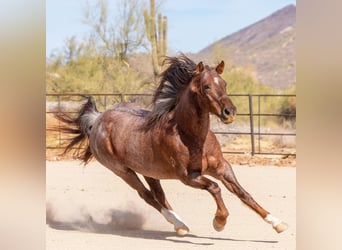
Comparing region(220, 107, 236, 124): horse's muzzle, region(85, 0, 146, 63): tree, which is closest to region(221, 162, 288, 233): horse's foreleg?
region(220, 107, 236, 124): horse's muzzle

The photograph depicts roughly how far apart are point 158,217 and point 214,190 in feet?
5.98

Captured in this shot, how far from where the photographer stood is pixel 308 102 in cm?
137

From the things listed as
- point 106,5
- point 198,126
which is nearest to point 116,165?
point 198,126

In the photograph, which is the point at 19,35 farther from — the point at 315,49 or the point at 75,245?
the point at 75,245

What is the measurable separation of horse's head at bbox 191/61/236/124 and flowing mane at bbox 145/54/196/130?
0.28m

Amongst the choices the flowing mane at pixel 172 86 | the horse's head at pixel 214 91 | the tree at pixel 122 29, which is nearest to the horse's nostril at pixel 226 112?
the horse's head at pixel 214 91

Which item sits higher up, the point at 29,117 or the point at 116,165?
the point at 29,117

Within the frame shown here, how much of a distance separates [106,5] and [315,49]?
26.6 meters

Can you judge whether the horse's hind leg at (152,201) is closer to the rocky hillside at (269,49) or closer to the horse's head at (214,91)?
the horse's head at (214,91)

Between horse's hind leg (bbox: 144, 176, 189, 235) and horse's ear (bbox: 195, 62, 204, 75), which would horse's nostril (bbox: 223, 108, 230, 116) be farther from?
horse's hind leg (bbox: 144, 176, 189, 235)

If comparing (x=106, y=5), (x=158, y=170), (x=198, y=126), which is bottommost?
(x=158, y=170)

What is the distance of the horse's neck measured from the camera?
220 inches

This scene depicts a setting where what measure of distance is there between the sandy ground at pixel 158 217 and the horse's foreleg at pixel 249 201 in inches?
3.6

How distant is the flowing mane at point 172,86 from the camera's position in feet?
19.4
